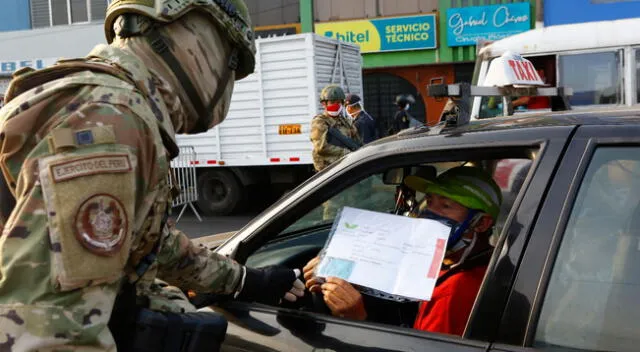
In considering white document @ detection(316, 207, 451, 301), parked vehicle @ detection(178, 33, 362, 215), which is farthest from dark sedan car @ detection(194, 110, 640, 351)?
parked vehicle @ detection(178, 33, 362, 215)

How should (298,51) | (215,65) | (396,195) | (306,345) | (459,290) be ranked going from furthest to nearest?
(298,51)
(396,195)
(459,290)
(306,345)
(215,65)

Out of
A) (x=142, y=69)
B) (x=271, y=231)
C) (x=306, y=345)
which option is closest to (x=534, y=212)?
(x=306, y=345)

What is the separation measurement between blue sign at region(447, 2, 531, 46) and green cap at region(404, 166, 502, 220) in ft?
36.9

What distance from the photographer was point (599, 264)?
1.46m

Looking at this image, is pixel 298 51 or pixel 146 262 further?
pixel 298 51

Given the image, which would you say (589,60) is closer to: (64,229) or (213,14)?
(213,14)

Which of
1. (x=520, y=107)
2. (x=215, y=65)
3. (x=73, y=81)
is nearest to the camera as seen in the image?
(x=73, y=81)

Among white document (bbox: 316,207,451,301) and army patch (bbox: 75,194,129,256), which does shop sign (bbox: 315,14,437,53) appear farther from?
army patch (bbox: 75,194,129,256)

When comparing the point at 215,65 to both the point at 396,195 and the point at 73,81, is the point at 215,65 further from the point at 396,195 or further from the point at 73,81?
the point at 396,195

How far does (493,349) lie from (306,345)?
1.67 ft

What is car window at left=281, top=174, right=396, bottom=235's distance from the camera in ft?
A: 7.39

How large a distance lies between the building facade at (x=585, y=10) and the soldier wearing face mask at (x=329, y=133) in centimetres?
401

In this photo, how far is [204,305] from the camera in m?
2.01

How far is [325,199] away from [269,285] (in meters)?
0.31
